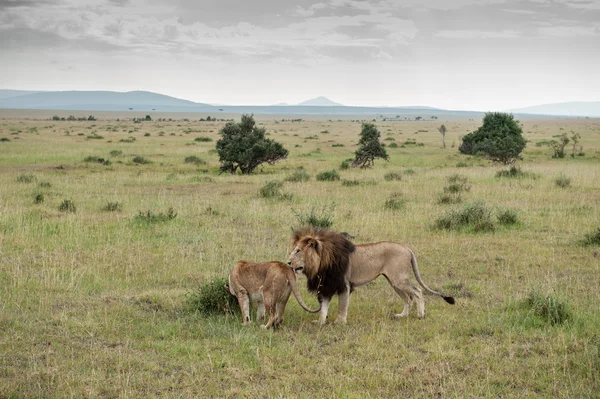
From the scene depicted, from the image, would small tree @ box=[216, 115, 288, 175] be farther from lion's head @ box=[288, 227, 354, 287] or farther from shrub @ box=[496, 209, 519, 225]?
lion's head @ box=[288, 227, 354, 287]

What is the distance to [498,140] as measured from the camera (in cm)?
3903

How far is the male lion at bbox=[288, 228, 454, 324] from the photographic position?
8.13 m

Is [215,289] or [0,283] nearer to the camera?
[215,289]

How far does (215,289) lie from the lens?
9.00 meters

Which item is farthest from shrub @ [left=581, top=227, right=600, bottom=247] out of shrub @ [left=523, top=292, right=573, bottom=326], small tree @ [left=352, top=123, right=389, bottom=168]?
small tree @ [left=352, top=123, right=389, bottom=168]

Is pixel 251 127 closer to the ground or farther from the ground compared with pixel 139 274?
farther from the ground

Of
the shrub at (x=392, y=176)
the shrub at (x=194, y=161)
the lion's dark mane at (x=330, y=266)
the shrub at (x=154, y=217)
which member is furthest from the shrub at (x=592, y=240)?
the shrub at (x=194, y=161)

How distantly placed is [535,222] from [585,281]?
5.76 metres

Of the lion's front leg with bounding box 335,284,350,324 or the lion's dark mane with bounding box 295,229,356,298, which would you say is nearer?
the lion's dark mane with bounding box 295,229,356,298

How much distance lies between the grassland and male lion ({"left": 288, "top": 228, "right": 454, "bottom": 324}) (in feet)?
1.18

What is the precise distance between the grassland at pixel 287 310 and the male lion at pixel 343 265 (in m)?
0.36

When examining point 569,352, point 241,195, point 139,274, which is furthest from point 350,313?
point 241,195

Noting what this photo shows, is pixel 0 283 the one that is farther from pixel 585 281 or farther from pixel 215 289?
pixel 585 281

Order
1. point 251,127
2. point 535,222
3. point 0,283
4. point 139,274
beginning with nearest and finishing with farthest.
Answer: point 0,283 < point 139,274 < point 535,222 < point 251,127
